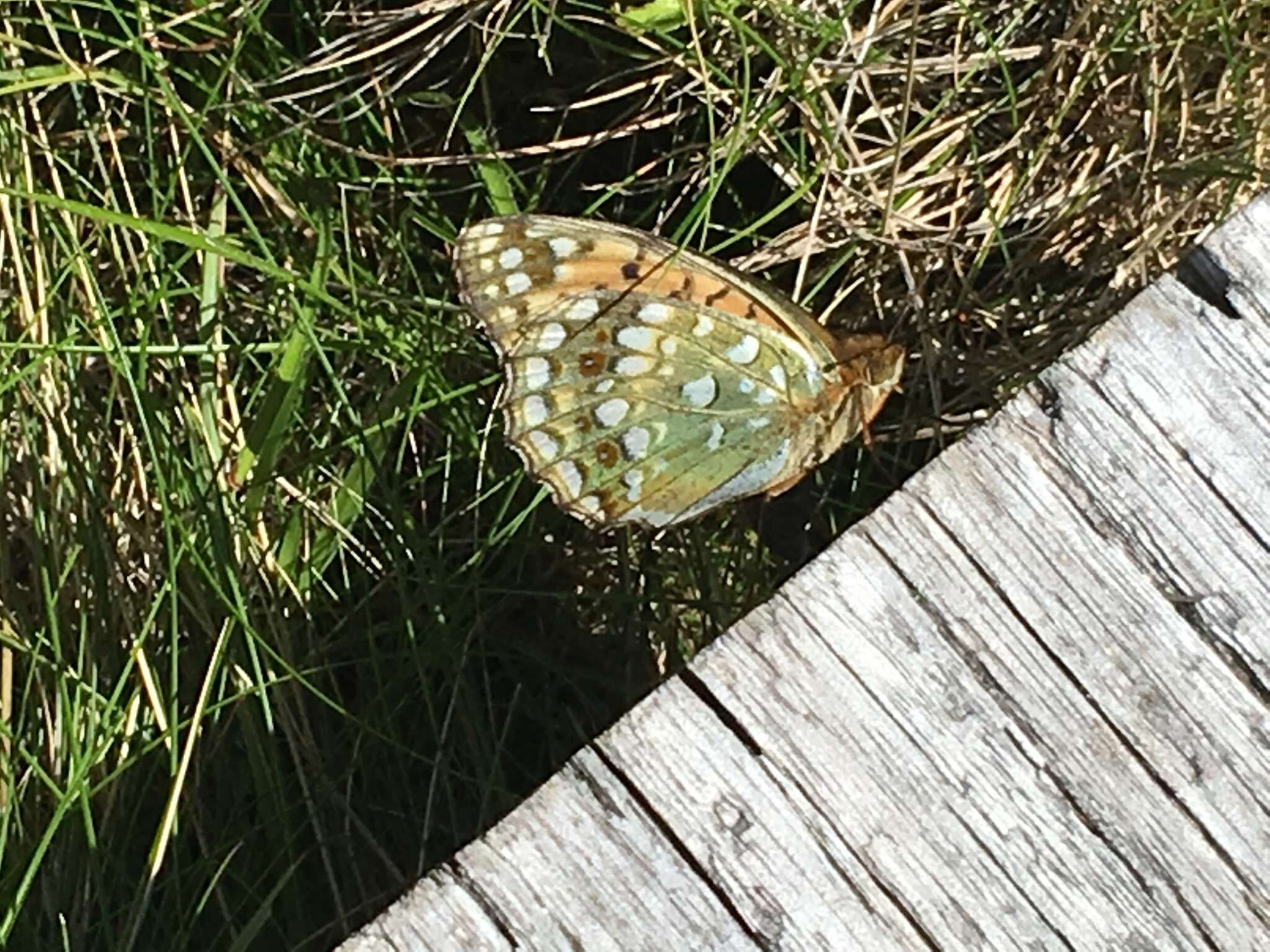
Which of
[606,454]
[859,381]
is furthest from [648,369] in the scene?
[859,381]

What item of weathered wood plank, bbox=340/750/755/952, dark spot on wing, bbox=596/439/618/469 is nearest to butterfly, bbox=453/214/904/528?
dark spot on wing, bbox=596/439/618/469

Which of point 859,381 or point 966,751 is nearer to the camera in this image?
point 966,751

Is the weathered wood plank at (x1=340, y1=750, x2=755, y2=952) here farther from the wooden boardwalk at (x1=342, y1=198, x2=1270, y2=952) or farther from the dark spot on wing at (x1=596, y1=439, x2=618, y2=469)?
the dark spot on wing at (x1=596, y1=439, x2=618, y2=469)

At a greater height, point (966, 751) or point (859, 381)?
point (859, 381)

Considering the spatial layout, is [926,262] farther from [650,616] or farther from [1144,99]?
[650,616]

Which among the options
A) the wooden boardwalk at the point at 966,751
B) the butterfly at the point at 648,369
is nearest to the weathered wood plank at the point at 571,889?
the wooden boardwalk at the point at 966,751

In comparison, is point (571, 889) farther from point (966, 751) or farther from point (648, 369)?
point (648, 369)

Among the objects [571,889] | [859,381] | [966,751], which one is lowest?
[966,751]

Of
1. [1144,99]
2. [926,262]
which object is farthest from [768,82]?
[1144,99]
